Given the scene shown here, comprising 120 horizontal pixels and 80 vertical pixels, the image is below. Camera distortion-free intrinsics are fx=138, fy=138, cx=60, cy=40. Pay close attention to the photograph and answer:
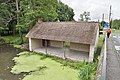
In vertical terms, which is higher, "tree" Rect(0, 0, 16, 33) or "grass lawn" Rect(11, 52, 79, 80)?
"tree" Rect(0, 0, 16, 33)

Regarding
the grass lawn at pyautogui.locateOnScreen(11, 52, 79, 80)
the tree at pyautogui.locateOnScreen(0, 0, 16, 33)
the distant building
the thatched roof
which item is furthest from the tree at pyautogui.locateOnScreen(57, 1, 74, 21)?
the grass lawn at pyautogui.locateOnScreen(11, 52, 79, 80)

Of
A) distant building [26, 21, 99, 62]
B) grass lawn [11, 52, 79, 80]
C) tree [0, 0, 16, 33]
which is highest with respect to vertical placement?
tree [0, 0, 16, 33]

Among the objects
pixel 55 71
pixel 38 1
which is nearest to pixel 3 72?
pixel 55 71

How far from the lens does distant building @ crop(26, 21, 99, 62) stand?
13258 mm

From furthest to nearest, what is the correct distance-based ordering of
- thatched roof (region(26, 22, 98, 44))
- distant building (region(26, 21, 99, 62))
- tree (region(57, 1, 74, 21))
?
tree (region(57, 1, 74, 21)), thatched roof (region(26, 22, 98, 44)), distant building (region(26, 21, 99, 62))

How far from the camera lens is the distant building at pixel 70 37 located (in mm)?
13258

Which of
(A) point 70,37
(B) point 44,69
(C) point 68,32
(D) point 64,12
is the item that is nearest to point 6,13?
(C) point 68,32

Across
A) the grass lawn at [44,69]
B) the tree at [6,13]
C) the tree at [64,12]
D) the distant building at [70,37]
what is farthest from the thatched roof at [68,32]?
the tree at [64,12]

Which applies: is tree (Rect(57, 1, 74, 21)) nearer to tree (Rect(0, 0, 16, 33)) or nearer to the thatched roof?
tree (Rect(0, 0, 16, 33))

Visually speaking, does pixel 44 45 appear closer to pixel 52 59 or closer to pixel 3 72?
pixel 52 59

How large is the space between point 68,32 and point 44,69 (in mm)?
5244

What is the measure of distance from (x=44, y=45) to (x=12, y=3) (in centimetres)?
1128

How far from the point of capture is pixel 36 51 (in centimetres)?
1733

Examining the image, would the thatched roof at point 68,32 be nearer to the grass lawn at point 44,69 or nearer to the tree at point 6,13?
the grass lawn at point 44,69
